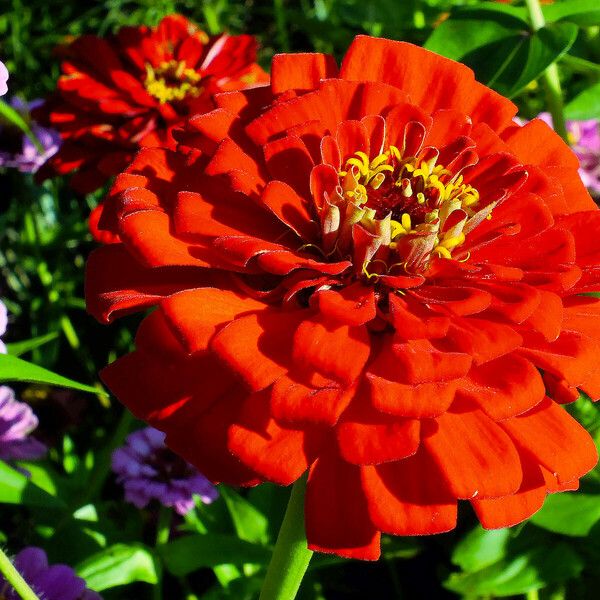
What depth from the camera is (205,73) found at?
1.31m

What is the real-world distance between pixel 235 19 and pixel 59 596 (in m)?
1.85

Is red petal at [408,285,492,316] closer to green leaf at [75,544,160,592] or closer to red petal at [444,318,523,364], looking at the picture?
red petal at [444,318,523,364]

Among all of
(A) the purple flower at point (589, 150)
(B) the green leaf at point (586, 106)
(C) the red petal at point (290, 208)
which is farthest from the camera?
(A) the purple flower at point (589, 150)

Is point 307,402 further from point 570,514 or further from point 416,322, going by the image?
point 570,514

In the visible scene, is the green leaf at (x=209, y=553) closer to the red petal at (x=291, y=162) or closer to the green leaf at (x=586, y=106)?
the red petal at (x=291, y=162)

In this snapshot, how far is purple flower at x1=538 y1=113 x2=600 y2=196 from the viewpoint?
60.0 inches

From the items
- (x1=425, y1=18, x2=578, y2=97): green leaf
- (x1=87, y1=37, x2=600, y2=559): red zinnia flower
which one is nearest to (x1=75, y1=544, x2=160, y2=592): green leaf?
(x1=87, y1=37, x2=600, y2=559): red zinnia flower

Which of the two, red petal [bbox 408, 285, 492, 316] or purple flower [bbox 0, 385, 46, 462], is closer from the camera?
red petal [bbox 408, 285, 492, 316]

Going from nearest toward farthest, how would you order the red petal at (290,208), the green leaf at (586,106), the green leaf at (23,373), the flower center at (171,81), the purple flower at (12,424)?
the green leaf at (23,373)
the red petal at (290,208)
the purple flower at (12,424)
the green leaf at (586,106)
the flower center at (171,81)

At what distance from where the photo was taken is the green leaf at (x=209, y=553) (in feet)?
2.93

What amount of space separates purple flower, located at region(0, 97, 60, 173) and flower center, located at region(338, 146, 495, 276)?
0.86 metres

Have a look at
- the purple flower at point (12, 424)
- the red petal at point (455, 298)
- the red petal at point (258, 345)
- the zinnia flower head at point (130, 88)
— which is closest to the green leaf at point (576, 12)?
the zinnia flower head at point (130, 88)

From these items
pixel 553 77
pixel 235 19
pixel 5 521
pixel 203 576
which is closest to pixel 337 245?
pixel 553 77

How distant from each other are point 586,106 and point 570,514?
56cm
